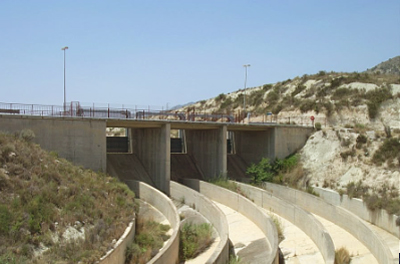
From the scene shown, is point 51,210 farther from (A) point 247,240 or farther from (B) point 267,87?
(B) point 267,87

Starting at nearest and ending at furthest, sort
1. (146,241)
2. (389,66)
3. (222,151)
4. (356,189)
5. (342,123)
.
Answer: (146,241), (356,189), (222,151), (342,123), (389,66)

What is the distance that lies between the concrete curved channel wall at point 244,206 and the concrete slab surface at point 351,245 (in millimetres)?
3584

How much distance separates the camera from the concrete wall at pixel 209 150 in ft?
107

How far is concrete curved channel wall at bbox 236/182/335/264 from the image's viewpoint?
17587 millimetres

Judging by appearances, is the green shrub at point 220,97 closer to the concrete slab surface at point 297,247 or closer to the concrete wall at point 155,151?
the concrete wall at point 155,151

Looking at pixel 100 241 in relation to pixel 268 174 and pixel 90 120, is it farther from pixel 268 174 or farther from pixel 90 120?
pixel 268 174

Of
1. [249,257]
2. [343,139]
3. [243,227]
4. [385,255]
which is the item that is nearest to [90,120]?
[243,227]

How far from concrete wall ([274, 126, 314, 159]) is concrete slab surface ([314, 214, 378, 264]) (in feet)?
38.2

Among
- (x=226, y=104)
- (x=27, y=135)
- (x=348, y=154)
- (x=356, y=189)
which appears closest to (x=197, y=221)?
(x=27, y=135)

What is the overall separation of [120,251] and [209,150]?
19607 mm

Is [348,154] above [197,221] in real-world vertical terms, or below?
above

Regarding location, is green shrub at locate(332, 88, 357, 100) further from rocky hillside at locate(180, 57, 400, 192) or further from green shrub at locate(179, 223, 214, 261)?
green shrub at locate(179, 223, 214, 261)

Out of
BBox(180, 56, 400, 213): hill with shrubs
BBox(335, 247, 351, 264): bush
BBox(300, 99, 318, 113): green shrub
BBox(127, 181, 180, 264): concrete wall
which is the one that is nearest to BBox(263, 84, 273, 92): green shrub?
BBox(180, 56, 400, 213): hill with shrubs

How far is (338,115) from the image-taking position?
41.4 metres
